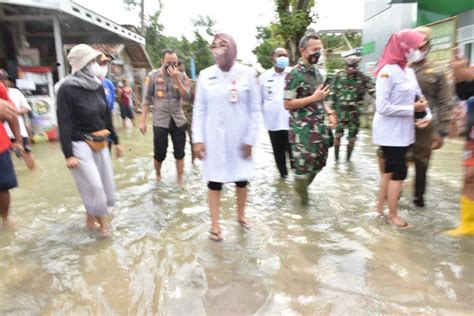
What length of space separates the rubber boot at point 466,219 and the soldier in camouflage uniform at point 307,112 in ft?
4.40

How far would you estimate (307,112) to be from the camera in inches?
166

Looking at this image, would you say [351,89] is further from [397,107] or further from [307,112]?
[397,107]

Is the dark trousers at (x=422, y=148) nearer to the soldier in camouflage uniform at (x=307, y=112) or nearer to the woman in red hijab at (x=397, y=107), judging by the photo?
the woman in red hijab at (x=397, y=107)

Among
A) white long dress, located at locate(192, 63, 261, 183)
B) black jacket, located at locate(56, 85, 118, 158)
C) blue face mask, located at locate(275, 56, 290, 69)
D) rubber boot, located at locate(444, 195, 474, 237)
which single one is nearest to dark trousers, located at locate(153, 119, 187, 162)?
blue face mask, located at locate(275, 56, 290, 69)

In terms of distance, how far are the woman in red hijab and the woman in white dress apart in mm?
1136

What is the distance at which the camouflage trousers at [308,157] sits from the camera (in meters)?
4.27

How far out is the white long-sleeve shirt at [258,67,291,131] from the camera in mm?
5508

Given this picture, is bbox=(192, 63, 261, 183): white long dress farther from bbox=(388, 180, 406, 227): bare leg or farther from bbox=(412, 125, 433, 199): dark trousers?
bbox=(412, 125, 433, 199): dark trousers

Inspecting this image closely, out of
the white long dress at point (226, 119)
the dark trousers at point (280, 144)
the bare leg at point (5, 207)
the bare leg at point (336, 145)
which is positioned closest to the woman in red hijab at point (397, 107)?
the white long dress at point (226, 119)

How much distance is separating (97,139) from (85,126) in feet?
0.48

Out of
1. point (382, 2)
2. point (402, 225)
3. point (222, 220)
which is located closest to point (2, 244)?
point (222, 220)

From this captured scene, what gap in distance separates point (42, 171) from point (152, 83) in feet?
8.45

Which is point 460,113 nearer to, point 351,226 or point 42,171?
point 351,226

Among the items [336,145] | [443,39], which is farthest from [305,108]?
[443,39]
